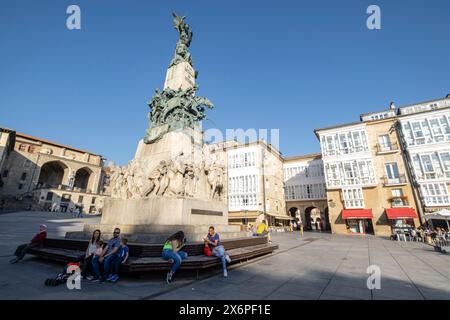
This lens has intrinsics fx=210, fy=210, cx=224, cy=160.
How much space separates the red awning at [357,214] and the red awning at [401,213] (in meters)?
1.94

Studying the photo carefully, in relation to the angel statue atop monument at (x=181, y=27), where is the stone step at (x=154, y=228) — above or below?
below

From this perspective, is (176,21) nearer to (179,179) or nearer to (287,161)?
(179,179)

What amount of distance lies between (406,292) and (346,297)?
1.53 m

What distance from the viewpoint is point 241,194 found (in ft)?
Answer: 121

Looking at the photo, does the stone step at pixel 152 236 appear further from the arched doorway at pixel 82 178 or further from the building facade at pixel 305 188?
the arched doorway at pixel 82 178

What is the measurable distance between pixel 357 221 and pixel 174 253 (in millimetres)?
30509

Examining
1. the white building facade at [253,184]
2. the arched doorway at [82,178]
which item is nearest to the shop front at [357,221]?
the white building facade at [253,184]

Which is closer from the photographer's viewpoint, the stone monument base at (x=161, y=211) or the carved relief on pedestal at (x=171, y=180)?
the stone monument base at (x=161, y=211)

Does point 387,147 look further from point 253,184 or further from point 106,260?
point 106,260

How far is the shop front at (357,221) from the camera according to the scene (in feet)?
88.6

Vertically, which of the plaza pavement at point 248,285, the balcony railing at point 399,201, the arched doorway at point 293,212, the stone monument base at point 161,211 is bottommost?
the plaza pavement at point 248,285

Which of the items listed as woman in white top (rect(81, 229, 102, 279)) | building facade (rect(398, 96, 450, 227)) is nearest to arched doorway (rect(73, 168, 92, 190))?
woman in white top (rect(81, 229, 102, 279))

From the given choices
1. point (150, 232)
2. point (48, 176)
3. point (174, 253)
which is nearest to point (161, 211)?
point (150, 232)
